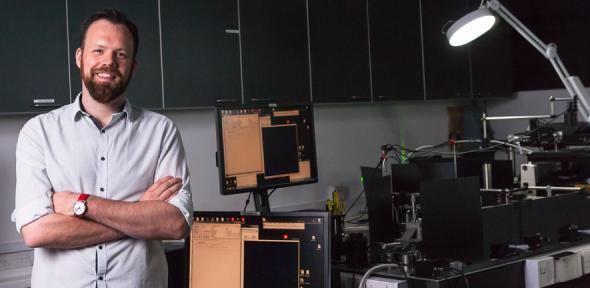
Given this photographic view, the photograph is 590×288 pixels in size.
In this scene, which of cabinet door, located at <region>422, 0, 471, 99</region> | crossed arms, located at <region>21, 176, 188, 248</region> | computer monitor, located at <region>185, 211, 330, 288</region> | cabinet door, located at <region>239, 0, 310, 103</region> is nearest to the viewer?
crossed arms, located at <region>21, 176, 188, 248</region>

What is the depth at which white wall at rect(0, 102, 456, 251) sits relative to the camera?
3.71m

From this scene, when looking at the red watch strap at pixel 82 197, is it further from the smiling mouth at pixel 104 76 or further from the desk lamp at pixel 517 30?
the desk lamp at pixel 517 30

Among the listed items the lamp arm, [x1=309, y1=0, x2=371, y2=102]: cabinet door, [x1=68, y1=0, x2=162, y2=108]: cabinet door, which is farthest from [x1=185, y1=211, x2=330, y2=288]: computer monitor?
[x1=309, y1=0, x2=371, y2=102]: cabinet door

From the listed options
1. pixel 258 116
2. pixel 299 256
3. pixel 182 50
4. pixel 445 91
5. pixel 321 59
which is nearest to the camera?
pixel 299 256

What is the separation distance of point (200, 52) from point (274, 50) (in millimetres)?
499

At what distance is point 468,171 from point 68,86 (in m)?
1.84

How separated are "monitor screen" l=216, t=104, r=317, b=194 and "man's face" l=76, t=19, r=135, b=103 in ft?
1.90

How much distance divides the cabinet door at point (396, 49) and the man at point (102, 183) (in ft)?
9.31

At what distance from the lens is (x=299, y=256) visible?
7.71ft

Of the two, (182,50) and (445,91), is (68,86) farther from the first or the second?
(445,91)

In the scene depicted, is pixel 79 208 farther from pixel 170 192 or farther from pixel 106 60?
pixel 106 60

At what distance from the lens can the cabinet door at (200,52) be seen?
155 inches

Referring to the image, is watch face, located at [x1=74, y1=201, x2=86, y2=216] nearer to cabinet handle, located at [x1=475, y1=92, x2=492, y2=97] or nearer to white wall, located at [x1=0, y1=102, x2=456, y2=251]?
white wall, located at [x1=0, y1=102, x2=456, y2=251]

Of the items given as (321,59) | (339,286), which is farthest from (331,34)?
(339,286)
